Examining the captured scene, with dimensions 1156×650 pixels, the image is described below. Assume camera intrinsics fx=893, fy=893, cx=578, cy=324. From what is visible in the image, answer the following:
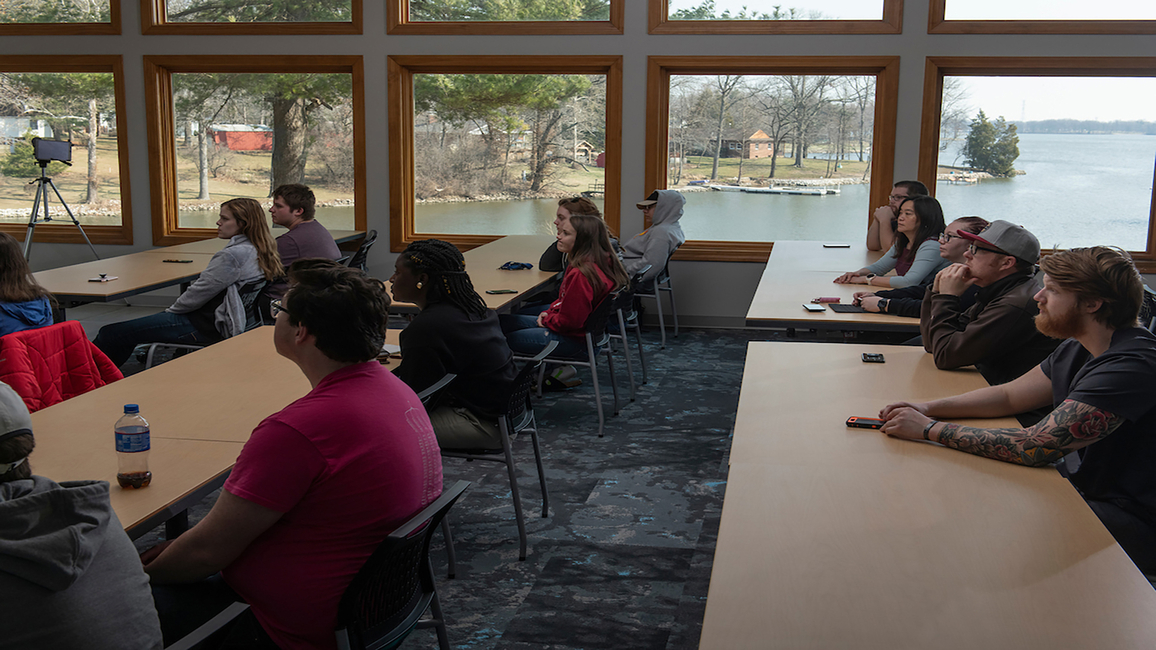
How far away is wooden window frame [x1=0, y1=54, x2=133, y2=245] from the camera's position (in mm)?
7871

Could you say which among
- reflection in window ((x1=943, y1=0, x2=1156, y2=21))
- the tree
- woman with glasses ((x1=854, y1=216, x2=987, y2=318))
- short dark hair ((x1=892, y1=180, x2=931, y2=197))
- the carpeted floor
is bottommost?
the carpeted floor

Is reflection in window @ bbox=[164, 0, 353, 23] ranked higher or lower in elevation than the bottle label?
higher

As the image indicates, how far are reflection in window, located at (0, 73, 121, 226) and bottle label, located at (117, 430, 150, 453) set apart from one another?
715cm

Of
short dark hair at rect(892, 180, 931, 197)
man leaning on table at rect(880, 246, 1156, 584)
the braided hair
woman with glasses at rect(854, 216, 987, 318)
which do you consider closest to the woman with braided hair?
the braided hair

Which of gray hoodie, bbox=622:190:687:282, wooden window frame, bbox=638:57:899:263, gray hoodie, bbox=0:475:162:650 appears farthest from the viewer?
wooden window frame, bbox=638:57:899:263

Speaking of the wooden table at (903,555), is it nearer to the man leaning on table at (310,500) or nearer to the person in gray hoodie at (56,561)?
the man leaning on table at (310,500)

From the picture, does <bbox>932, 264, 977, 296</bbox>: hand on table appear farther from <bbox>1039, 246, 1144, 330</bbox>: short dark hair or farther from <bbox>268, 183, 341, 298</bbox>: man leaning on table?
<bbox>268, 183, 341, 298</bbox>: man leaning on table

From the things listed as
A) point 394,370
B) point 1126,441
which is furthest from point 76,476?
point 1126,441

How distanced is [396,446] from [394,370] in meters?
1.34

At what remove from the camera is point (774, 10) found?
7.18m

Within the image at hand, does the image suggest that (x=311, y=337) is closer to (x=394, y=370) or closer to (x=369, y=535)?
(x=369, y=535)

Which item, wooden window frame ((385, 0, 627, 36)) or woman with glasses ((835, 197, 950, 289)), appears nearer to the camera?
woman with glasses ((835, 197, 950, 289))

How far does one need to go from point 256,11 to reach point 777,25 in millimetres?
4439

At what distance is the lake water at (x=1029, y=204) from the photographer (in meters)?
7.12
